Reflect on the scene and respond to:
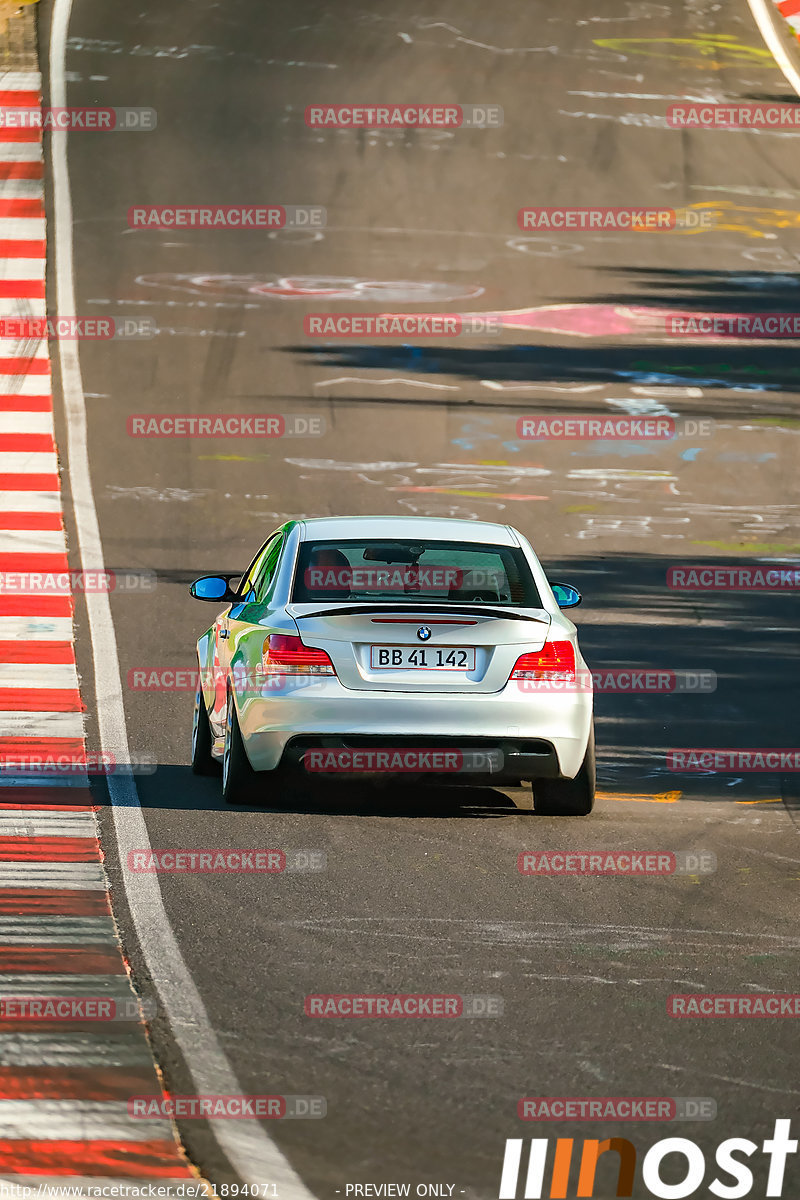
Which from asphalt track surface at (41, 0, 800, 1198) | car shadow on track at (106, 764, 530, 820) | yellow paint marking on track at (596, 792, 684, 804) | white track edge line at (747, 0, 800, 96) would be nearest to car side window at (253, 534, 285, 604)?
car shadow on track at (106, 764, 530, 820)

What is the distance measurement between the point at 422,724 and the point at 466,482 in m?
11.7

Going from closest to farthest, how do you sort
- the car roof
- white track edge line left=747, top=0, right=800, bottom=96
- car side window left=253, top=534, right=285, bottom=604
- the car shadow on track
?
the car shadow on track, the car roof, car side window left=253, top=534, right=285, bottom=604, white track edge line left=747, top=0, right=800, bottom=96

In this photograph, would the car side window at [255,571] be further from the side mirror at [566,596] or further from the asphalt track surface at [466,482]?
the side mirror at [566,596]

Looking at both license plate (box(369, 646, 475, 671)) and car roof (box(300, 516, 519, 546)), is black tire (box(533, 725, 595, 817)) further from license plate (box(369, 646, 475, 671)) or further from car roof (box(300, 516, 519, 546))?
car roof (box(300, 516, 519, 546))

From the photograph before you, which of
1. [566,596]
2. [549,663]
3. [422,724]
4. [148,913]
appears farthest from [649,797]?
[148,913]

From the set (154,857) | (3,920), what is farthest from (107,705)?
(3,920)

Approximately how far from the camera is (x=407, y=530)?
967cm

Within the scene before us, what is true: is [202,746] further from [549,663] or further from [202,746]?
[549,663]

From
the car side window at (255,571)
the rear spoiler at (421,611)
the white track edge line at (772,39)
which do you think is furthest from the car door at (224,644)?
the white track edge line at (772,39)

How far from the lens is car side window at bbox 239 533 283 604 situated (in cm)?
1017

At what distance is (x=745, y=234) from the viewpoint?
2794cm

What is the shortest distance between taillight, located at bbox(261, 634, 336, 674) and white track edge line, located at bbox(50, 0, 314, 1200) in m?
1.08

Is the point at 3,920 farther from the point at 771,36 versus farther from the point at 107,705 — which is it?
the point at 771,36

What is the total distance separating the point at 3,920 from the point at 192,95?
27.7 metres
